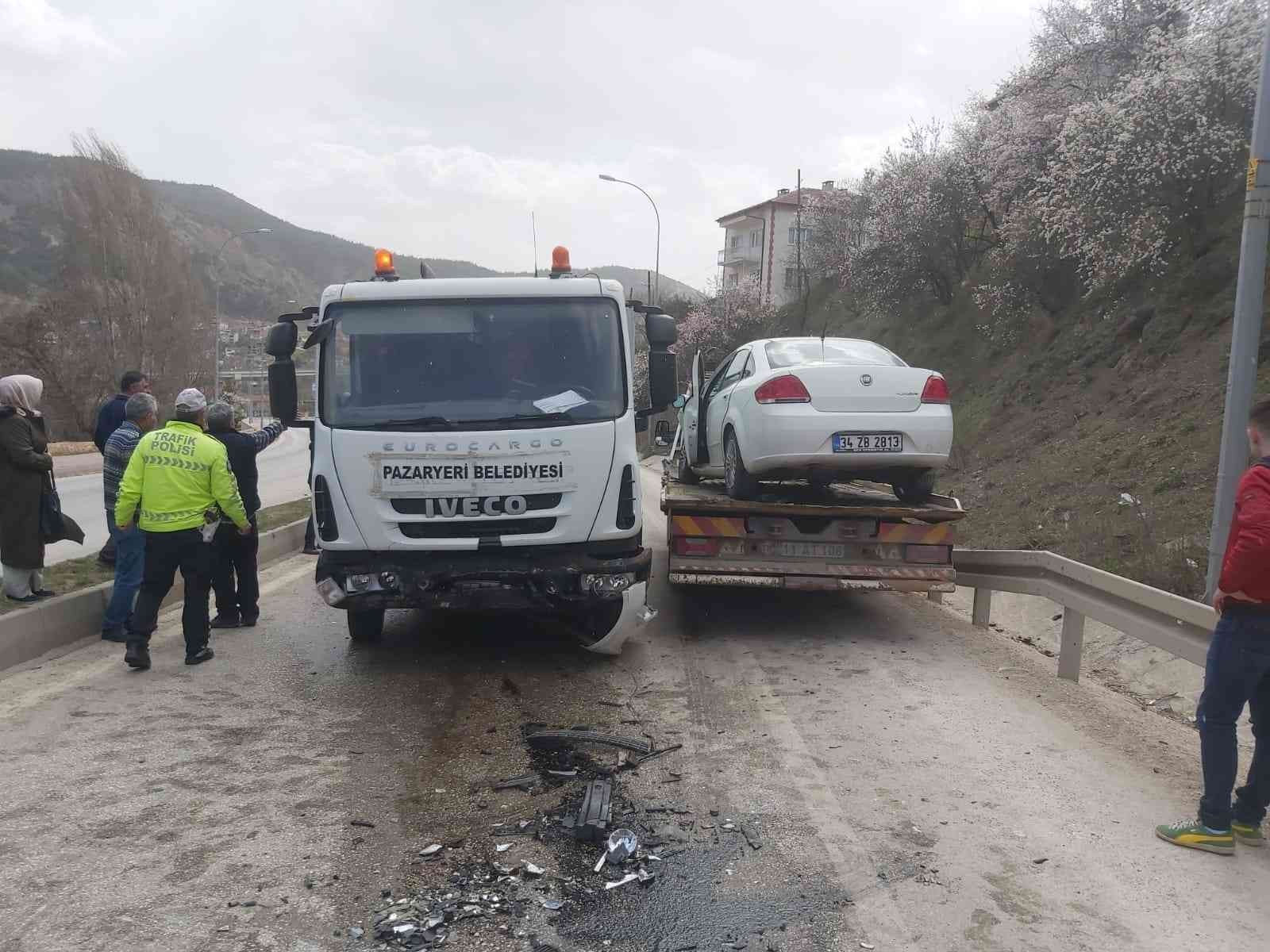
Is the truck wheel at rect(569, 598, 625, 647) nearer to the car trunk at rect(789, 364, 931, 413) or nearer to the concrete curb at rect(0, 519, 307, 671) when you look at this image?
the car trunk at rect(789, 364, 931, 413)

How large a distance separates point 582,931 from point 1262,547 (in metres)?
2.83

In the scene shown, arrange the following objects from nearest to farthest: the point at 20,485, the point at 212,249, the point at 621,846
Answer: the point at 621,846 < the point at 20,485 < the point at 212,249

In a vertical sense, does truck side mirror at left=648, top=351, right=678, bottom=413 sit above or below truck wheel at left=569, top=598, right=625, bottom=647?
above

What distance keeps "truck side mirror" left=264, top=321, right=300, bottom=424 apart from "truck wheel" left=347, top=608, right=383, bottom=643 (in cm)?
145

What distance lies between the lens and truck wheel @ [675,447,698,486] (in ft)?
32.8

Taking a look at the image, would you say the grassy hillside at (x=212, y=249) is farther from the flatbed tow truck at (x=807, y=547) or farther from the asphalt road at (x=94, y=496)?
the flatbed tow truck at (x=807, y=547)

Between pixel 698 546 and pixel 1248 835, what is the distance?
399 centimetres

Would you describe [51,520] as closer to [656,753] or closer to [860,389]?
[656,753]

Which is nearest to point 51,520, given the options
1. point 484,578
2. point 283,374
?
point 283,374

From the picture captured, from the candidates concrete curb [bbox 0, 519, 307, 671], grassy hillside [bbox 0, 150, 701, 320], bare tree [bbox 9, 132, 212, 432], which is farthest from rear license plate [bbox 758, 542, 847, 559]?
grassy hillside [bbox 0, 150, 701, 320]

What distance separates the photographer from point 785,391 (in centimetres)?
721

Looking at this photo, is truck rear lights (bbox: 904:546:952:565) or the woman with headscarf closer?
the woman with headscarf

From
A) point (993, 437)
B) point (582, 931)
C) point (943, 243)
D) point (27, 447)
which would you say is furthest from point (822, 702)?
point (943, 243)

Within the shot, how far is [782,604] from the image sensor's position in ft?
28.8
